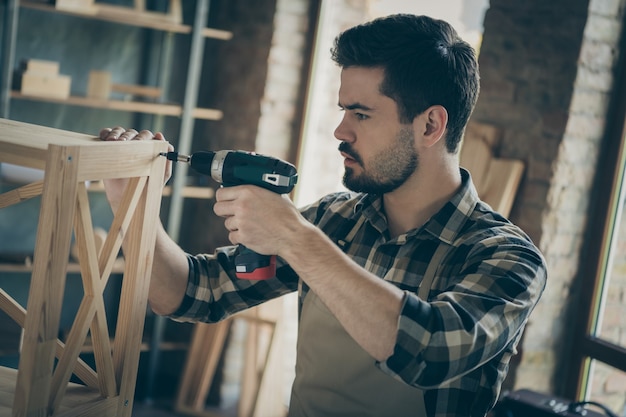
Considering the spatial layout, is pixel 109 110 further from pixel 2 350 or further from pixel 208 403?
pixel 208 403

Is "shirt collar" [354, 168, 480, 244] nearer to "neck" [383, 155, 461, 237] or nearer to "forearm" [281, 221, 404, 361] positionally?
"neck" [383, 155, 461, 237]

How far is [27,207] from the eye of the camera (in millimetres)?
3762

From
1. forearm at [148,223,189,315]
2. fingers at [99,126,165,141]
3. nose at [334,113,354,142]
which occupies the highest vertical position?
nose at [334,113,354,142]

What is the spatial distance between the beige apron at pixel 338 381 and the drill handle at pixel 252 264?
0.88 ft

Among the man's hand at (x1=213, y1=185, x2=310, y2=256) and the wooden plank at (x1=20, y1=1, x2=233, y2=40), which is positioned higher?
the wooden plank at (x1=20, y1=1, x2=233, y2=40)

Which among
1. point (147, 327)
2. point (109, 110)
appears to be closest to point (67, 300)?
point (147, 327)

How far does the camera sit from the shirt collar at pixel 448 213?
→ 5.79 feet

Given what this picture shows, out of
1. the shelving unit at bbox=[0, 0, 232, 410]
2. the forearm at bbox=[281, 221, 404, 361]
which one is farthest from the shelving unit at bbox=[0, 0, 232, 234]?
the forearm at bbox=[281, 221, 404, 361]

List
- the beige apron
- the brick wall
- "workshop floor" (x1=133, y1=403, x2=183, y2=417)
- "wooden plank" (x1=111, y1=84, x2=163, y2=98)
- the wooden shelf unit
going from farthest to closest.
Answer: "workshop floor" (x1=133, y1=403, x2=183, y2=417)
"wooden plank" (x1=111, y1=84, x2=163, y2=98)
the wooden shelf unit
the brick wall
the beige apron

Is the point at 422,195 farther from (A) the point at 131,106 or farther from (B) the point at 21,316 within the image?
(A) the point at 131,106

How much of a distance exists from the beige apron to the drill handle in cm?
27

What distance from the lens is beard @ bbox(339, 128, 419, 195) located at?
1787 millimetres

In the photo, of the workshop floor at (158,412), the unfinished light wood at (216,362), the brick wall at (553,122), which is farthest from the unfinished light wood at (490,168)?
the workshop floor at (158,412)

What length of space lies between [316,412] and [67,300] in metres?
2.44
